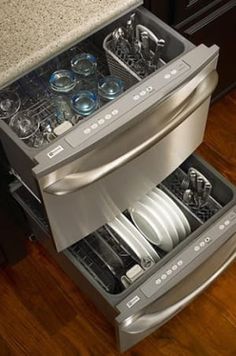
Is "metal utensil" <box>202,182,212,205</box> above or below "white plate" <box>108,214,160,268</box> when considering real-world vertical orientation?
above

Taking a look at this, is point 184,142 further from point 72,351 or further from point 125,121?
point 72,351

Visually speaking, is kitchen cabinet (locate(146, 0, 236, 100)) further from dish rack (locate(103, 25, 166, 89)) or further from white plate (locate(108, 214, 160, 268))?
white plate (locate(108, 214, 160, 268))

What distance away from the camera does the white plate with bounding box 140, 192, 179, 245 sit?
53.4 inches

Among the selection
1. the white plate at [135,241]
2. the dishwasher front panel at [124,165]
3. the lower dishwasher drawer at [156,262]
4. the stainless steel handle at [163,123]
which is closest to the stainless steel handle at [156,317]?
the lower dishwasher drawer at [156,262]

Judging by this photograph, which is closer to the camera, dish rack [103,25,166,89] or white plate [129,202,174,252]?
dish rack [103,25,166,89]

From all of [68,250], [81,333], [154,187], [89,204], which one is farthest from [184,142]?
[81,333]

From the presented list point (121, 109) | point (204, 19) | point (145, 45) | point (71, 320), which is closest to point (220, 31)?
point (204, 19)

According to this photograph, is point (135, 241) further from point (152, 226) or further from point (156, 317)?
point (156, 317)

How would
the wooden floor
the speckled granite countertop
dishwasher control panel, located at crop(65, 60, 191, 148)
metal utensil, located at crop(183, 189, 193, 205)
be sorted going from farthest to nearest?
the wooden floor, metal utensil, located at crop(183, 189, 193, 205), the speckled granite countertop, dishwasher control panel, located at crop(65, 60, 191, 148)

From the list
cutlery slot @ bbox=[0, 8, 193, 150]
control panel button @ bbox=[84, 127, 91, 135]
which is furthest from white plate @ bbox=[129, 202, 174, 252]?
control panel button @ bbox=[84, 127, 91, 135]

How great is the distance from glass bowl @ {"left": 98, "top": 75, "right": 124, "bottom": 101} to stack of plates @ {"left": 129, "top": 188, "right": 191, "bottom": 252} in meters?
0.26

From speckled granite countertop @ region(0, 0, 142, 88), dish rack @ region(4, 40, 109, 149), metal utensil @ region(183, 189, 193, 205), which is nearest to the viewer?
speckled granite countertop @ region(0, 0, 142, 88)

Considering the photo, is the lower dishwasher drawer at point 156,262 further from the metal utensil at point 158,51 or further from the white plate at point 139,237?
the metal utensil at point 158,51

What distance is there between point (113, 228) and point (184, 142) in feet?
0.81
